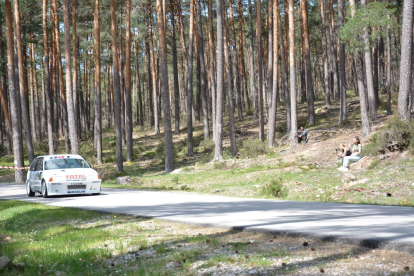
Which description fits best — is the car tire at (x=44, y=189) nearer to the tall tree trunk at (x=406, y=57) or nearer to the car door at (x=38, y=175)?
the car door at (x=38, y=175)

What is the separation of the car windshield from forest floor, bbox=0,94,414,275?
418 centimetres

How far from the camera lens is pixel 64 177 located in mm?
16375

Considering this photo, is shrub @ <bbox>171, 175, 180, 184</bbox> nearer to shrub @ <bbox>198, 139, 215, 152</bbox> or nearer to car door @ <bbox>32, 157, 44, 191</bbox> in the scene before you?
car door @ <bbox>32, 157, 44, 191</bbox>

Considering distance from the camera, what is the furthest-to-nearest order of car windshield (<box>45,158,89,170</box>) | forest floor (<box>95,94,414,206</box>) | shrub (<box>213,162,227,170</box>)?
shrub (<box>213,162,227,170</box>) < car windshield (<box>45,158,89,170</box>) < forest floor (<box>95,94,414,206</box>)

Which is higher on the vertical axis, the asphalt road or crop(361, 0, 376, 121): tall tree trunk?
crop(361, 0, 376, 121): tall tree trunk

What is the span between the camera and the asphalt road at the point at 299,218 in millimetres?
6371

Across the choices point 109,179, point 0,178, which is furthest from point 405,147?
point 0,178

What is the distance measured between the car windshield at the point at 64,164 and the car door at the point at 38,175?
1.23 feet

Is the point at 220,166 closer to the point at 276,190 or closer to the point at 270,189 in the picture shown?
the point at 270,189

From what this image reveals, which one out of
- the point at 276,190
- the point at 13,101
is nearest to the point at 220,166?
the point at 276,190

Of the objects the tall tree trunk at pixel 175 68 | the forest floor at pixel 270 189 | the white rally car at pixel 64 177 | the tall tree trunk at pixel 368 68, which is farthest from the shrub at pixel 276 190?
the tall tree trunk at pixel 175 68

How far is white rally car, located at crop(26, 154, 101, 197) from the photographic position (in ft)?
53.9

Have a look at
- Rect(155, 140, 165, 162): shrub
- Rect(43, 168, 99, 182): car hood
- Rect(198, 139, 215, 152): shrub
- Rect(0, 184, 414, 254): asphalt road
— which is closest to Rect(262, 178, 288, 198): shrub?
Rect(0, 184, 414, 254): asphalt road

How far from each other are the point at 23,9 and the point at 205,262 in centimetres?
3921
